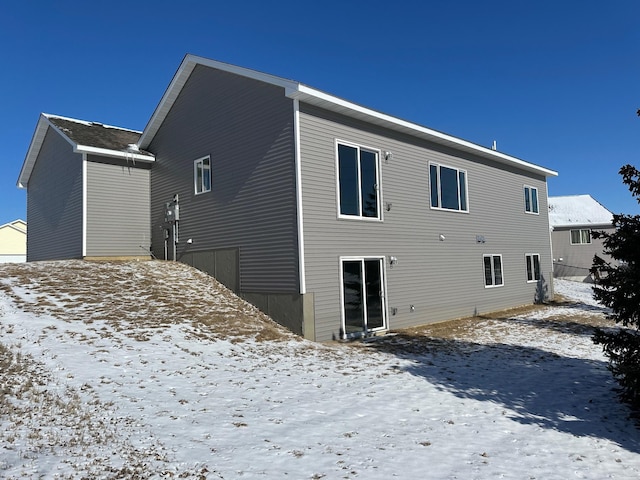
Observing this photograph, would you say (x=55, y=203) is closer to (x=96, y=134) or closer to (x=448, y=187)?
(x=96, y=134)

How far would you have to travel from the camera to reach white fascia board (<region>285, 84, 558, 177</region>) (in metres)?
11.4

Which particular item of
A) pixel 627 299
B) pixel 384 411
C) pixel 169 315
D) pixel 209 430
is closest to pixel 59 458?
pixel 209 430

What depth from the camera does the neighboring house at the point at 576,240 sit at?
36469 mm

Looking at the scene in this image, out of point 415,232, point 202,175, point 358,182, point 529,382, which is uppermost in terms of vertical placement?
point 202,175

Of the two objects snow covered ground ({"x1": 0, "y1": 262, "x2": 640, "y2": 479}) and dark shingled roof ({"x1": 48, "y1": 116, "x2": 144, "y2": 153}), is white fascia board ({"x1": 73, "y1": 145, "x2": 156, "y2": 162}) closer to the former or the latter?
dark shingled roof ({"x1": 48, "y1": 116, "x2": 144, "y2": 153})

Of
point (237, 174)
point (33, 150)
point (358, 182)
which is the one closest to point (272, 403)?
point (358, 182)

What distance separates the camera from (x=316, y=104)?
11852 millimetres

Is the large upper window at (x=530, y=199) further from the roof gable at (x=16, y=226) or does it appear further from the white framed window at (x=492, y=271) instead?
the roof gable at (x=16, y=226)

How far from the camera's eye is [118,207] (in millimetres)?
16453

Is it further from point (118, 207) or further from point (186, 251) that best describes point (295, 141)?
point (118, 207)

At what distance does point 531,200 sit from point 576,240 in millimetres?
18672

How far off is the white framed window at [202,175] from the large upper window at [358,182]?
451 centimetres

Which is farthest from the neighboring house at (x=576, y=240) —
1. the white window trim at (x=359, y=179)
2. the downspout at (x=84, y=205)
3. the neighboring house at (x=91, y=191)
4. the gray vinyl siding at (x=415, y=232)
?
the downspout at (x=84, y=205)

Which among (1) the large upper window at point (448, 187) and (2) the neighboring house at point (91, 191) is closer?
(1) the large upper window at point (448, 187)
